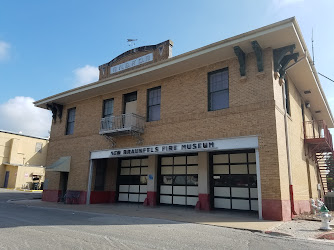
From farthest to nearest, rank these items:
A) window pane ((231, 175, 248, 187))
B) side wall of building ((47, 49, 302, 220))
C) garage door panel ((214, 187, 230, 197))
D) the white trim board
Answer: garage door panel ((214, 187, 230, 197)) < window pane ((231, 175, 248, 187)) < the white trim board < side wall of building ((47, 49, 302, 220))

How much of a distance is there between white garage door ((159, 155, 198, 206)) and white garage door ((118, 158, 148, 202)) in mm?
1695

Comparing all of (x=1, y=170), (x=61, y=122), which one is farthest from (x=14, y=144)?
(x=61, y=122)

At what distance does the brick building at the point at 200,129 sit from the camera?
37.6 feet

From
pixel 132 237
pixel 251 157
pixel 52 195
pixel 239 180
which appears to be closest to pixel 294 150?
pixel 251 157

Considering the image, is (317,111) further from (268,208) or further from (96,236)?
(96,236)

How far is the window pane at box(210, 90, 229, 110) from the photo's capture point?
13.0 meters

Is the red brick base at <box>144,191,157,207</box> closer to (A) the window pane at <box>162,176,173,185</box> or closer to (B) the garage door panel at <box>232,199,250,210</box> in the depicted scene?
(A) the window pane at <box>162,176,173,185</box>

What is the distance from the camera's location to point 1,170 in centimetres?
3800

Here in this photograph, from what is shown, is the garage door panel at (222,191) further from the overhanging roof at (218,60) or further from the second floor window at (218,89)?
the overhanging roof at (218,60)

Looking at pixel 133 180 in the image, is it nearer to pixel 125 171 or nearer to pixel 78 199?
pixel 125 171

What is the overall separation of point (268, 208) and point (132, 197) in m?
9.30

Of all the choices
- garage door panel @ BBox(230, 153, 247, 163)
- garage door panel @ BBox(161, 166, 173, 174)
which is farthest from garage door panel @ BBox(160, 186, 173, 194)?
garage door panel @ BBox(230, 153, 247, 163)

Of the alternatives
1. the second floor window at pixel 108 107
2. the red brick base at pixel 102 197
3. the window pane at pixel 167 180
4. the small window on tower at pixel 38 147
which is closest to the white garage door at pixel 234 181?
the window pane at pixel 167 180

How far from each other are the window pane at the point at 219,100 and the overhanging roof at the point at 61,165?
10.4 m
